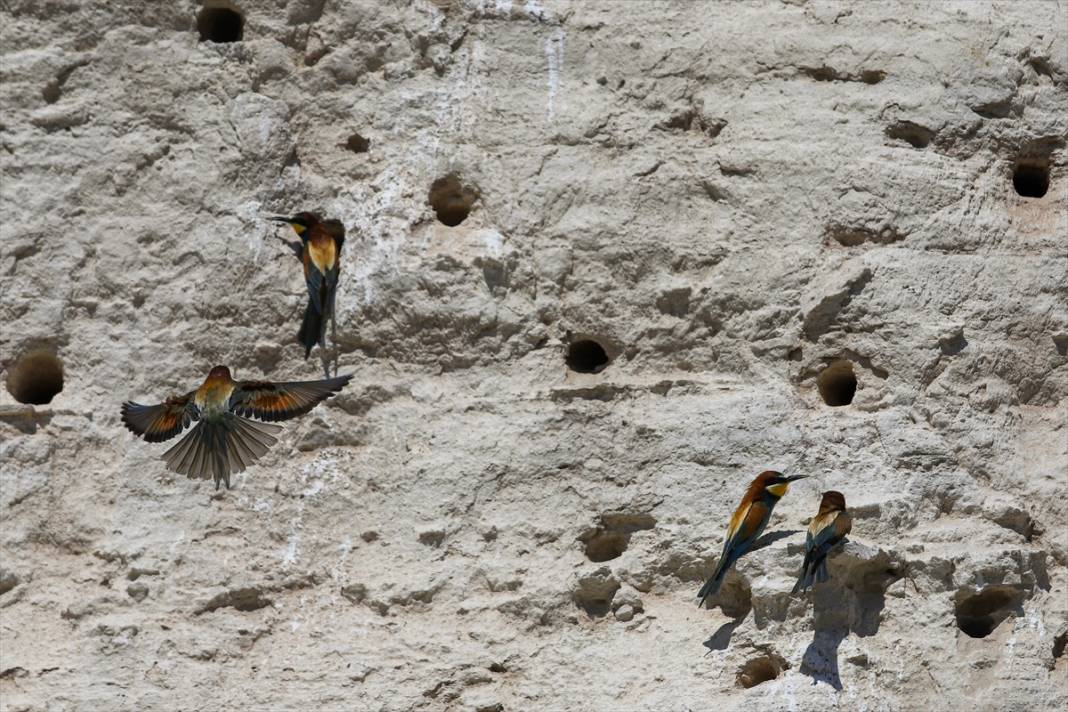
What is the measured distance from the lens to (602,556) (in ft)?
14.1

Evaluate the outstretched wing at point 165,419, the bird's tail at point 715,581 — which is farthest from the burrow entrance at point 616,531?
the outstretched wing at point 165,419

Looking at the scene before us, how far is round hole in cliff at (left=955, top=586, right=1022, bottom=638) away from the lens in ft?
13.4

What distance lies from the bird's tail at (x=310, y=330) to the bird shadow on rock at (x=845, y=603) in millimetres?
1330

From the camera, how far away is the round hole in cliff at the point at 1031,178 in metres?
4.62

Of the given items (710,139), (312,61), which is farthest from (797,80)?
(312,61)

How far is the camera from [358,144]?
4703 millimetres

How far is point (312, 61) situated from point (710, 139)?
1.03 m

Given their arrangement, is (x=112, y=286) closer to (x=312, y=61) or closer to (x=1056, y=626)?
(x=312, y=61)

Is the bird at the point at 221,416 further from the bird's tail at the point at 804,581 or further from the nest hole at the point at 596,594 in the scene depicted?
the bird's tail at the point at 804,581

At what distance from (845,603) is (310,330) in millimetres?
1417

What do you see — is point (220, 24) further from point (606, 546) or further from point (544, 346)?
point (606, 546)

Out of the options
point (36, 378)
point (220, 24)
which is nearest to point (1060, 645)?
point (36, 378)

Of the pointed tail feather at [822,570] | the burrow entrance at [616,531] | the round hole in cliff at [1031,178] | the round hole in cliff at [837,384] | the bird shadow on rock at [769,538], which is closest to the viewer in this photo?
the pointed tail feather at [822,570]

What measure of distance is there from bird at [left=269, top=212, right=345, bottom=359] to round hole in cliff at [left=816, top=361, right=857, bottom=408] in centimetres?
118
